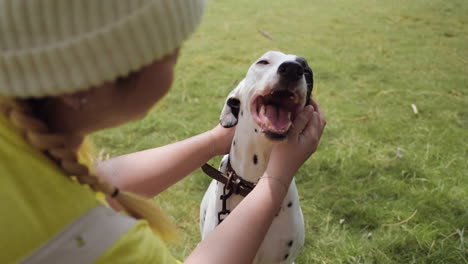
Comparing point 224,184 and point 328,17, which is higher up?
point 224,184

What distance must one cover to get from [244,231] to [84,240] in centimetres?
55

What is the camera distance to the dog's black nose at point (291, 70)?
5.43 ft

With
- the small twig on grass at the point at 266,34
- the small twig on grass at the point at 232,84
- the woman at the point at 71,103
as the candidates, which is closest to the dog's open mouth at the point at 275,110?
the woman at the point at 71,103

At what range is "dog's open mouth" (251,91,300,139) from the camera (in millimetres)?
1659

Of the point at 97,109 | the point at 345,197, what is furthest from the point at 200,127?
the point at 97,109

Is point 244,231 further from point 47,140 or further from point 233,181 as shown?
point 47,140

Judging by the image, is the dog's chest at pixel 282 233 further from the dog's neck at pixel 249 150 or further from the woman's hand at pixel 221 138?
the woman's hand at pixel 221 138

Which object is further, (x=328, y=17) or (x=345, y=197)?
(x=328, y=17)

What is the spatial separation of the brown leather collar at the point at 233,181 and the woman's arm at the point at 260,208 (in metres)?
0.32

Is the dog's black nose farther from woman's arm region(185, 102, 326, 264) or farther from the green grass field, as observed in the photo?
the green grass field

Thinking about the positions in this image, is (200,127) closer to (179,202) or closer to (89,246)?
(179,202)

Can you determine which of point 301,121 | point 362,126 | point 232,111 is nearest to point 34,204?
point 301,121

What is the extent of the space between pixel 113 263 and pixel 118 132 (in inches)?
122

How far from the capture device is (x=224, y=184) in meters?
1.88
